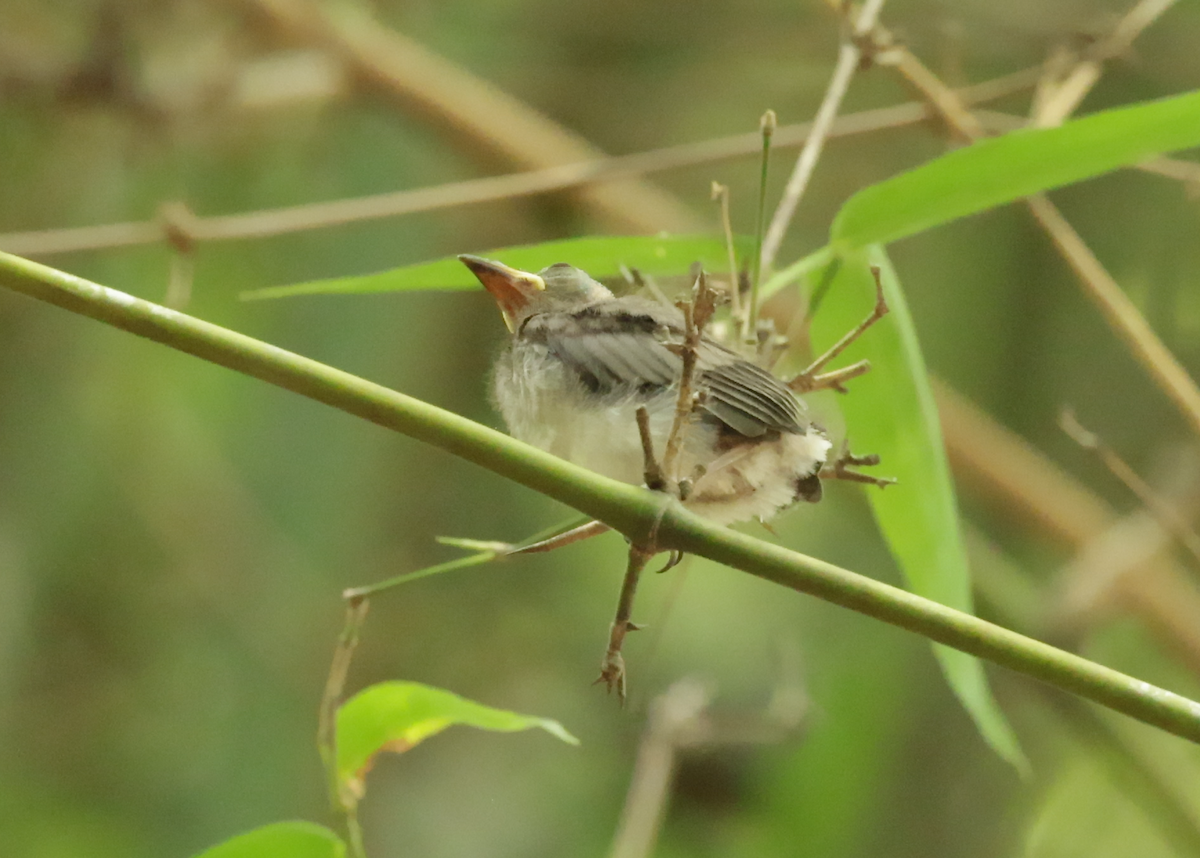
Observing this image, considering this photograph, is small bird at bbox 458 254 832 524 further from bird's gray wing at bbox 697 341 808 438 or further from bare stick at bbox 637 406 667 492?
bare stick at bbox 637 406 667 492

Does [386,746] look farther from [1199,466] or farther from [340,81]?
[340,81]

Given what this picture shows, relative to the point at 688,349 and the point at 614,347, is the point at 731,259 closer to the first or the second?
the point at 614,347

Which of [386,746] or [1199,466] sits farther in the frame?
[1199,466]

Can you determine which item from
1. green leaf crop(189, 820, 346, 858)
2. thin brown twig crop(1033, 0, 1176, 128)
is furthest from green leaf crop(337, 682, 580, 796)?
thin brown twig crop(1033, 0, 1176, 128)

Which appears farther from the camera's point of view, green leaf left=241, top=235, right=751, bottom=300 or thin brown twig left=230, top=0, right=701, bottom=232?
thin brown twig left=230, top=0, right=701, bottom=232

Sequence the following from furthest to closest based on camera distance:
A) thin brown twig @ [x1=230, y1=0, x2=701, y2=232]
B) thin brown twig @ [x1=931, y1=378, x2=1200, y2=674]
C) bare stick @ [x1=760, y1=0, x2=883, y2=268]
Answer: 1. thin brown twig @ [x1=230, y1=0, x2=701, y2=232]
2. thin brown twig @ [x1=931, y1=378, x2=1200, y2=674]
3. bare stick @ [x1=760, y1=0, x2=883, y2=268]

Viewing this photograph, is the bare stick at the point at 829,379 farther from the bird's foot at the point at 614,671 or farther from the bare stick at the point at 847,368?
the bird's foot at the point at 614,671

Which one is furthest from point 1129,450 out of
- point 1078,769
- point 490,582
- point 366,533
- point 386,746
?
point 386,746
